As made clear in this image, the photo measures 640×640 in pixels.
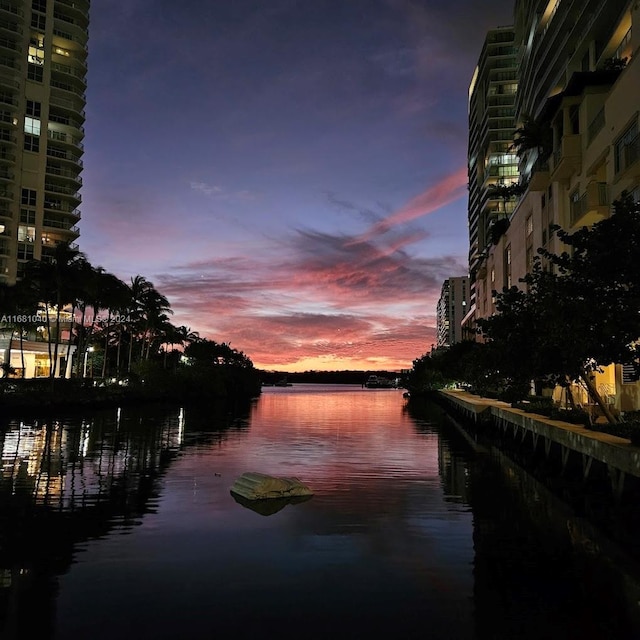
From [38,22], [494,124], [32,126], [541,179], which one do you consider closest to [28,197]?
[32,126]

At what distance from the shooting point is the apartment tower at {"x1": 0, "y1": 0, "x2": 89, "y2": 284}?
104875mm

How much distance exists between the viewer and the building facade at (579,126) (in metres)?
34.0

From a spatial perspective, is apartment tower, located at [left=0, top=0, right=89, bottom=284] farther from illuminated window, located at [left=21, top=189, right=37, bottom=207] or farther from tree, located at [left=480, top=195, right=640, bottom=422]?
tree, located at [left=480, top=195, right=640, bottom=422]

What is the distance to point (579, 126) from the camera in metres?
43.6

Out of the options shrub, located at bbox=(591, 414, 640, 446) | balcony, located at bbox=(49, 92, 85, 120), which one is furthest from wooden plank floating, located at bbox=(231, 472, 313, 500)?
balcony, located at bbox=(49, 92, 85, 120)

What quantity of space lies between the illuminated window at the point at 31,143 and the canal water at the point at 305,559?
95418mm

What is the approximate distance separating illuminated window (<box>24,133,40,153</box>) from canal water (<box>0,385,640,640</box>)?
95418 mm

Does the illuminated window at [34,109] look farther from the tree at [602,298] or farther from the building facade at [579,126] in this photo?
the tree at [602,298]

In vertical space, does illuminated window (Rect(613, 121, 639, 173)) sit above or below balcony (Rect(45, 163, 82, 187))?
below

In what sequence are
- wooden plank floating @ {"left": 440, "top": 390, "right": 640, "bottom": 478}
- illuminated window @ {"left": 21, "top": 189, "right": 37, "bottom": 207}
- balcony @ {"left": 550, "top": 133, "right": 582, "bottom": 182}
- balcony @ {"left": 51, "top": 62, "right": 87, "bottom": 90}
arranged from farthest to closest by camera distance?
balcony @ {"left": 51, "top": 62, "right": 87, "bottom": 90}, illuminated window @ {"left": 21, "top": 189, "right": 37, "bottom": 207}, balcony @ {"left": 550, "top": 133, "right": 582, "bottom": 182}, wooden plank floating @ {"left": 440, "top": 390, "right": 640, "bottom": 478}

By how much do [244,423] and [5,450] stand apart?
25844mm

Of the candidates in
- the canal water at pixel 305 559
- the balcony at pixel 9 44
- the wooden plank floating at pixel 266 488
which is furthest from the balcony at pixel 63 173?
the wooden plank floating at pixel 266 488

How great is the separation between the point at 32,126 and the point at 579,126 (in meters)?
93.5

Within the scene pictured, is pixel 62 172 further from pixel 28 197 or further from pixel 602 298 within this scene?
pixel 602 298
